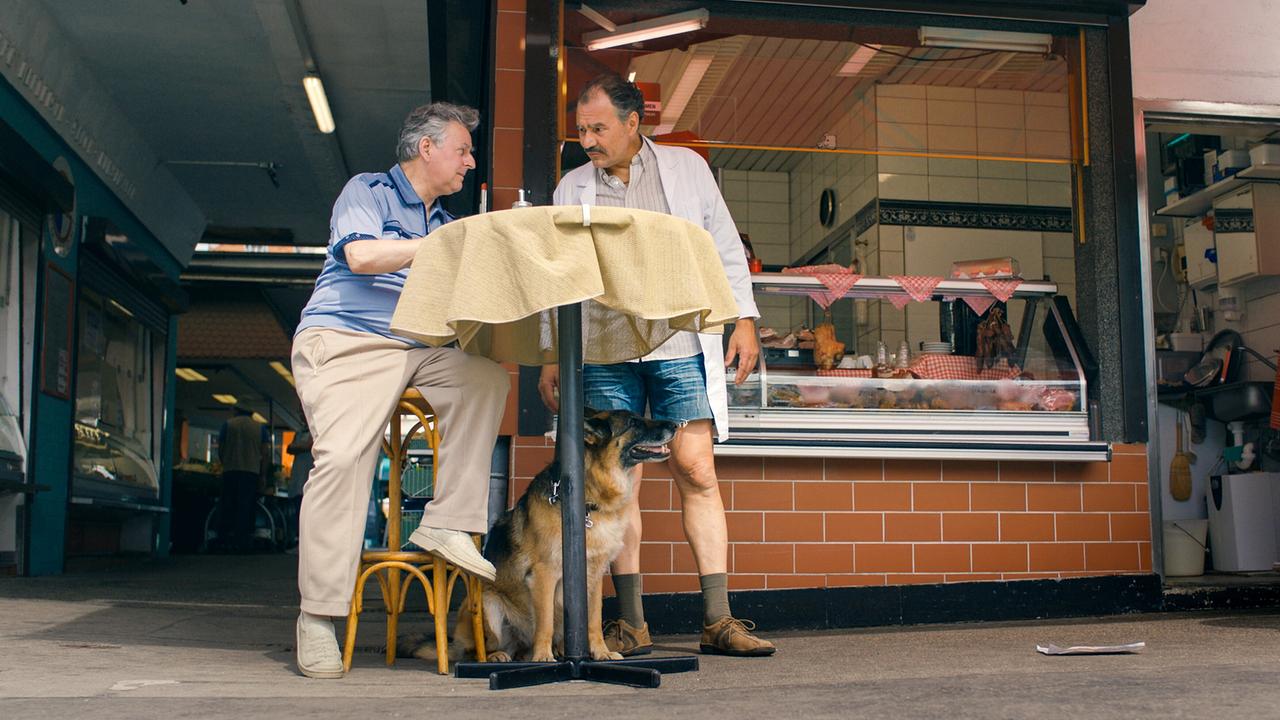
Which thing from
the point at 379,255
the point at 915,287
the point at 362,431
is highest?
the point at 915,287

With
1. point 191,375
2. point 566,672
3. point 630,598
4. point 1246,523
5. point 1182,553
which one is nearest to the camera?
point 566,672

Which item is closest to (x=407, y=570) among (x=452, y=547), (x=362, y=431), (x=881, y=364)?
(x=452, y=547)

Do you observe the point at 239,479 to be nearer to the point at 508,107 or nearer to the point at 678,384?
the point at 508,107

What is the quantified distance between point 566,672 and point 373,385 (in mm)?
962

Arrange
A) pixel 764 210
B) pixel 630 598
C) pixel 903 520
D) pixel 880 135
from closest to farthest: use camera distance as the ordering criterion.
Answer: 1. pixel 630 598
2. pixel 903 520
3. pixel 880 135
4. pixel 764 210

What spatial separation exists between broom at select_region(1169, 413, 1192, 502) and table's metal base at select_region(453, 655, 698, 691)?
5555 mm

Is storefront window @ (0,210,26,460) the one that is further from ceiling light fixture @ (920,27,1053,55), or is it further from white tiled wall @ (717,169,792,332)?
ceiling light fixture @ (920,27,1053,55)

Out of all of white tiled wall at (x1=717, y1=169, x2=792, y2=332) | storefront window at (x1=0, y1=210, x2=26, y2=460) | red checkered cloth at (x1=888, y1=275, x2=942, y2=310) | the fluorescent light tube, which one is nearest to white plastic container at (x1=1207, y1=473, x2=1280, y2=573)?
red checkered cloth at (x1=888, y1=275, x2=942, y2=310)

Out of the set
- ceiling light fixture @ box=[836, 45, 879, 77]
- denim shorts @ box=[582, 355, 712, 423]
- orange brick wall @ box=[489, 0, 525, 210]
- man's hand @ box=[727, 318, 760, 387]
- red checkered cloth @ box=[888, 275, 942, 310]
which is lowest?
denim shorts @ box=[582, 355, 712, 423]

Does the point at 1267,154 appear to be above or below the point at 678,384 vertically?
above

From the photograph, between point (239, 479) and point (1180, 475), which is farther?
point (239, 479)

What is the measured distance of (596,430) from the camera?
11.3 feet

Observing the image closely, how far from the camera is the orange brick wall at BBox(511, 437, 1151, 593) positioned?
4871 millimetres

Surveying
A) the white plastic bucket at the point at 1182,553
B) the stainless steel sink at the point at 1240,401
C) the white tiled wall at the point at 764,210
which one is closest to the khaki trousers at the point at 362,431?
the white plastic bucket at the point at 1182,553
